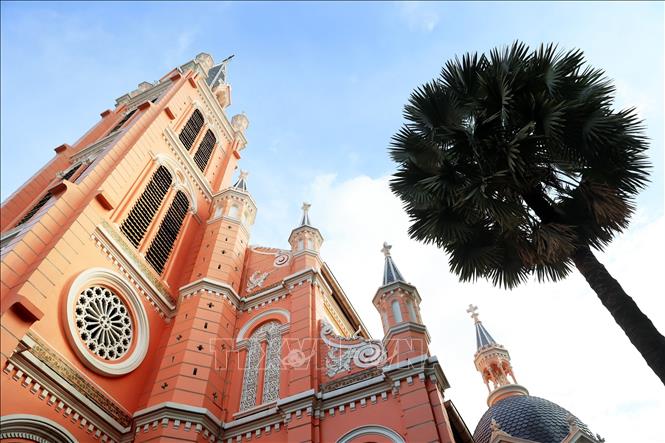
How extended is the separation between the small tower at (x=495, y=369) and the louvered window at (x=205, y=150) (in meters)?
17.6

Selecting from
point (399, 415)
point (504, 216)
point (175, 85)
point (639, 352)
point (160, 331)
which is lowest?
point (639, 352)

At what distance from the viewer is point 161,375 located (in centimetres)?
1352

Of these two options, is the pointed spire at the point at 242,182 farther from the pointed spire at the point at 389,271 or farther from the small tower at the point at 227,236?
the pointed spire at the point at 389,271

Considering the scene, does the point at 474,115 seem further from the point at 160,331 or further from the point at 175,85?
the point at 175,85

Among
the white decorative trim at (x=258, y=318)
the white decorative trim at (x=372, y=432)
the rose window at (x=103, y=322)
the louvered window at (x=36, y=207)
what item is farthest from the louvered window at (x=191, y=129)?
the white decorative trim at (x=372, y=432)

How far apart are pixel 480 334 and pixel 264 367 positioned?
18.2 metres

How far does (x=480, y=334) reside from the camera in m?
29.0

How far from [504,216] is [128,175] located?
39.3ft

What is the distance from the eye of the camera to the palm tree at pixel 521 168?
8.64 metres

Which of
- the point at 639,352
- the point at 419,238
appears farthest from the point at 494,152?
the point at 639,352

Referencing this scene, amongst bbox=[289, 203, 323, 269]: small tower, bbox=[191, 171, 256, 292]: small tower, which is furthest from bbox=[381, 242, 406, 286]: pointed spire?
bbox=[191, 171, 256, 292]: small tower

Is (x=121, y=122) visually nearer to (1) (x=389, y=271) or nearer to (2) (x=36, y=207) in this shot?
(2) (x=36, y=207)

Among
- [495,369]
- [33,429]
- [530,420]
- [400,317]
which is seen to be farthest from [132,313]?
[495,369]

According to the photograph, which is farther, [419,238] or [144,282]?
[144,282]
